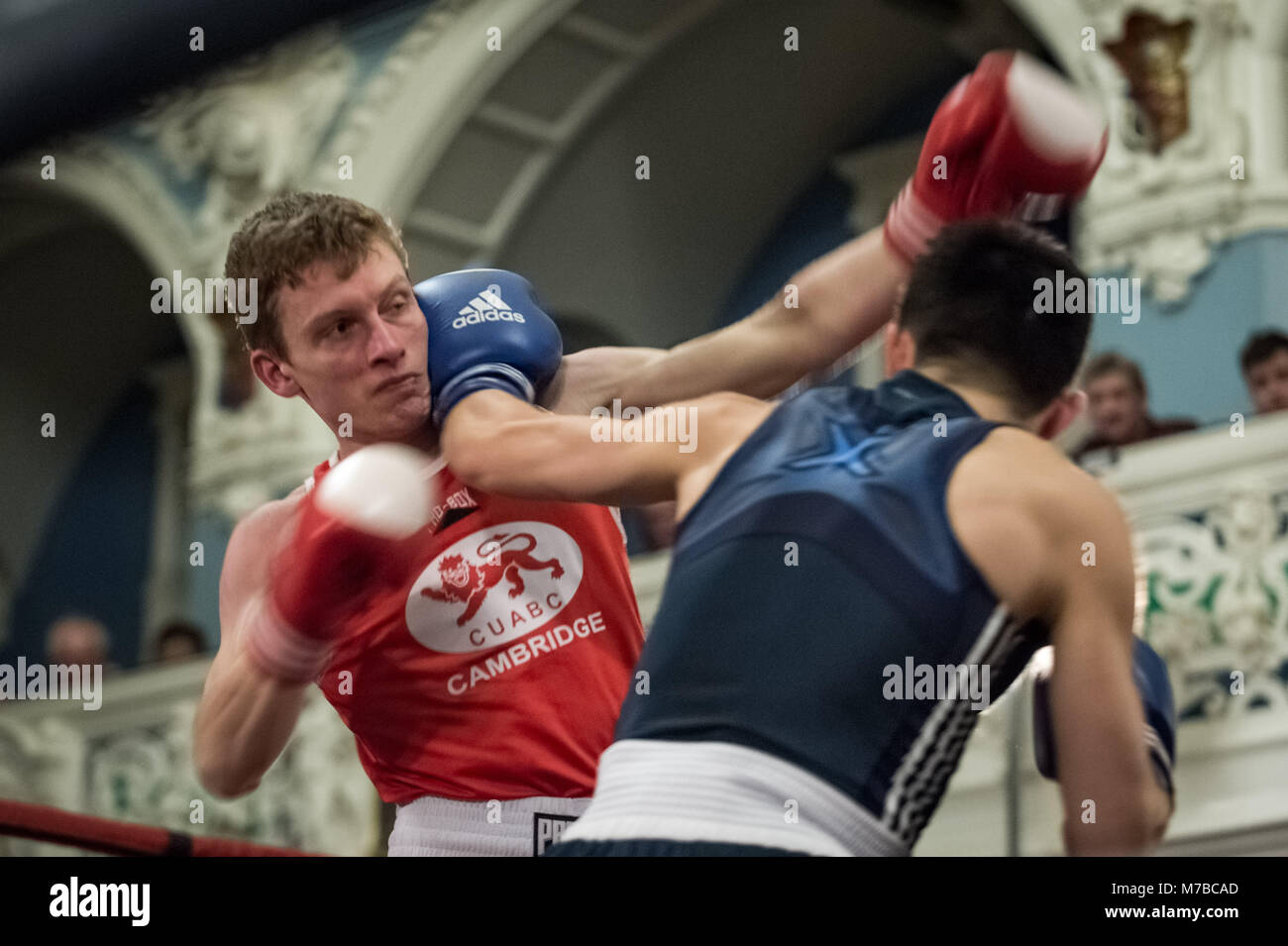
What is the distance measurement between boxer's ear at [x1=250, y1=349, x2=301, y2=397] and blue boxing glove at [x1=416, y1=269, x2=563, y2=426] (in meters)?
0.20

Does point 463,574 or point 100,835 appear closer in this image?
point 463,574

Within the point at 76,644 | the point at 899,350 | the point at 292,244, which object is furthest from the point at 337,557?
the point at 76,644

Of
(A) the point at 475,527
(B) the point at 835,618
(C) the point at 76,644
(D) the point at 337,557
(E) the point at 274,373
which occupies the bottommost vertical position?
(B) the point at 835,618

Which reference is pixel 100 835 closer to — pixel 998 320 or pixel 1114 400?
pixel 998 320

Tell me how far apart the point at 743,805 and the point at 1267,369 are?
125 inches

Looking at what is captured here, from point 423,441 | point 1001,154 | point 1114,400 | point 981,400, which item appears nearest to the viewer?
point 981,400

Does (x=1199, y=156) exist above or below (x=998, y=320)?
above

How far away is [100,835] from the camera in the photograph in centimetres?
259

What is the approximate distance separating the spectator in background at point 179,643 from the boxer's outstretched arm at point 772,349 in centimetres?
446

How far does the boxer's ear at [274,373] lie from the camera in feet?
7.59

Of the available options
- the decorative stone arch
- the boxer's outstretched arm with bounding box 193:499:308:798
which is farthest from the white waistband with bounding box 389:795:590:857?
the decorative stone arch

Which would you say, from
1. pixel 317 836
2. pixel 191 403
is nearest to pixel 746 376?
pixel 317 836

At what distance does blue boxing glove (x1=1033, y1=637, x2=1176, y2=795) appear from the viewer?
175cm

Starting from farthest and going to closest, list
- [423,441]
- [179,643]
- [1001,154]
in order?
[179,643]
[423,441]
[1001,154]
